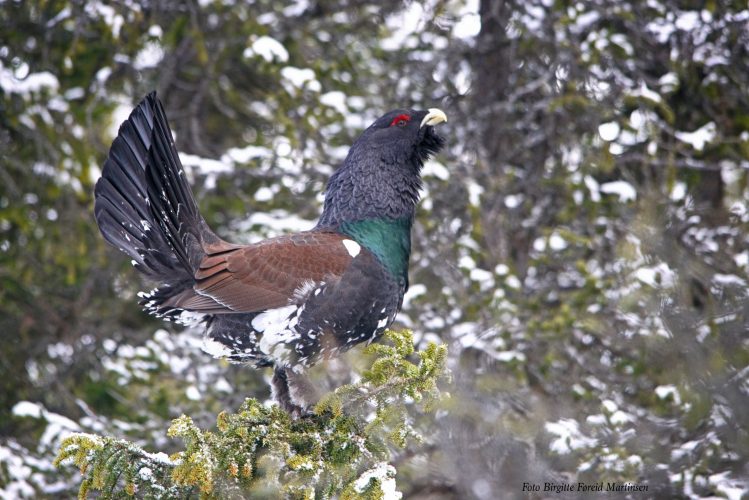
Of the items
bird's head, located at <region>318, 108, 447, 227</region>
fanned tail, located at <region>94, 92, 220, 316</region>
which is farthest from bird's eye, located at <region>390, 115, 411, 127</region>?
fanned tail, located at <region>94, 92, 220, 316</region>

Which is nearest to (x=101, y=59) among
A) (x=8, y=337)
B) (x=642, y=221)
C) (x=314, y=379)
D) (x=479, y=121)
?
(x=8, y=337)

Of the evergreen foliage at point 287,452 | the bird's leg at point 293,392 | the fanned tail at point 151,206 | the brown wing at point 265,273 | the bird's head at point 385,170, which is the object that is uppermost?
the bird's head at point 385,170

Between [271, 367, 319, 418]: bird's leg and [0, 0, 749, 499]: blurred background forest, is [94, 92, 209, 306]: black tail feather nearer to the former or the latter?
[271, 367, 319, 418]: bird's leg

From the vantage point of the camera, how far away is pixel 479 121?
7.11 metres

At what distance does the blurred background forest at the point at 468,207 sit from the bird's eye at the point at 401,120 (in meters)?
1.15

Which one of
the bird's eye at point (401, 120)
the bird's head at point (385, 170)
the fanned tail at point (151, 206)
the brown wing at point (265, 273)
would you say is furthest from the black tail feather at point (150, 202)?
the bird's eye at point (401, 120)

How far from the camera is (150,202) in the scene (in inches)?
175

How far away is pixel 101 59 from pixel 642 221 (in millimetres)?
5312

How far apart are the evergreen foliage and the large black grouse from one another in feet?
1.94

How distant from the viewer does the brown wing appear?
14.1ft

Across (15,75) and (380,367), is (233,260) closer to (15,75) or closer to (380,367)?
(380,367)

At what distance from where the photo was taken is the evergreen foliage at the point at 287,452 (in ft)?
10.9

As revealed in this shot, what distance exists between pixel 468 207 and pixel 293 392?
2.51 metres

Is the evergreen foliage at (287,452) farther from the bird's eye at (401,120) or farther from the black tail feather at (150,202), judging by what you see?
the bird's eye at (401,120)
